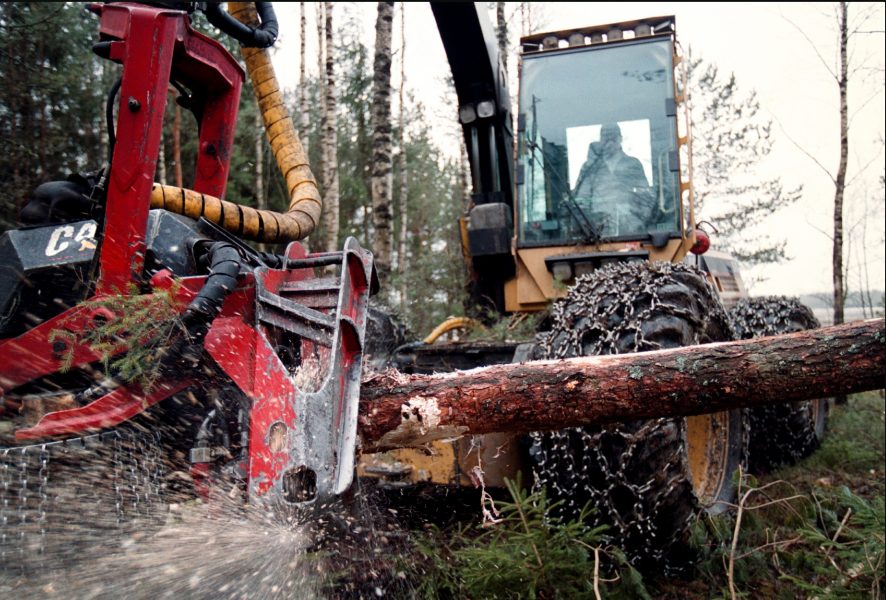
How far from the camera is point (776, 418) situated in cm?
568

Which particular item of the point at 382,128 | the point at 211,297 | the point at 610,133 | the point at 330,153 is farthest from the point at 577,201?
the point at 330,153

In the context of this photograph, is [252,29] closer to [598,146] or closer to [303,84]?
[598,146]

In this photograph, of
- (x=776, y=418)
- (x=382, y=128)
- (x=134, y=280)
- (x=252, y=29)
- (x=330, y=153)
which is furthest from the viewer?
(x=330, y=153)

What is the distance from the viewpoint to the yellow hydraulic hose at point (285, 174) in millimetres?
3969

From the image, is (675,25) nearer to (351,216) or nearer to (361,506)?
(361,506)

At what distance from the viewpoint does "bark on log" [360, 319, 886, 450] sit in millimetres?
2521

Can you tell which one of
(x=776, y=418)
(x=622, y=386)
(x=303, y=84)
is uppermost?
(x=303, y=84)

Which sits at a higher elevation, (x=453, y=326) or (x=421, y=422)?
(x=453, y=326)

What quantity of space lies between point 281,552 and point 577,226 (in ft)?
12.1

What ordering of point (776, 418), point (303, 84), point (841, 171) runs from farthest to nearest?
point (303, 84)
point (841, 171)
point (776, 418)

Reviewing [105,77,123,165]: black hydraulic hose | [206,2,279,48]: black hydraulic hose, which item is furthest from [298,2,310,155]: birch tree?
[105,77,123,165]: black hydraulic hose

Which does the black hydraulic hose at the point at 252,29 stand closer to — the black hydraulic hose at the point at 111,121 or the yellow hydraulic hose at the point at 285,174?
the yellow hydraulic hose at the point at 285,174

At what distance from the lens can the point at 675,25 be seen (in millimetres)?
5793

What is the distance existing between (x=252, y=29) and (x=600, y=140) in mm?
Result: 2705
